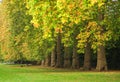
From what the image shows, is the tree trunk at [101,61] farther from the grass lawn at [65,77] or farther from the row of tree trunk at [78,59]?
the grass lawn at [65,77]

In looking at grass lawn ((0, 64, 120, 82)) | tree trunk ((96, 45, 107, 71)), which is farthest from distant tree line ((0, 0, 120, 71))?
grass lawn ((0, 64, 120, 82))

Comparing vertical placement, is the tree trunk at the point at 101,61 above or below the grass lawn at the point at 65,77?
above

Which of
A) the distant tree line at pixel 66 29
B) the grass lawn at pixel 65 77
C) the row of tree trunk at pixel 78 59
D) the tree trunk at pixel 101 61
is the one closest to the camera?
the distant tree line at pixel 66 29

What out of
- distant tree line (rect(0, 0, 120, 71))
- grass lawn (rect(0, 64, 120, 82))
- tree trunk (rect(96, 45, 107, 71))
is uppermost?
distant tree line (rect(0, 0, 120, 71))

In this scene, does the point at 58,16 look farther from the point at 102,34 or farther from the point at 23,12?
the point at 23,12

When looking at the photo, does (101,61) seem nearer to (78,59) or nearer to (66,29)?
(66,29)

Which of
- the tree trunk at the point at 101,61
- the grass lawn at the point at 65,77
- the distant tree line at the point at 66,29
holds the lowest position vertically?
the grass lawn at the point at 65,77

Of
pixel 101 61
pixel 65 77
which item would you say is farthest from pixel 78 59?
pixel 65 77

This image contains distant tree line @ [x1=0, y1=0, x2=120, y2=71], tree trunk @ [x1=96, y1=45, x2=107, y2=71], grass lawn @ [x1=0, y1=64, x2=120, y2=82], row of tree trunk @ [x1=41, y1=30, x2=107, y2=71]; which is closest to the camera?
distant tree line @ [x1=0, y1=0, x2=120, y2=71]

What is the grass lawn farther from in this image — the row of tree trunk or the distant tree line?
the row of tree trunk

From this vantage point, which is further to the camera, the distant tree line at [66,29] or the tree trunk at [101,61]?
the tree trunk at [101,61]

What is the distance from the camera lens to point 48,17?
76.2 feet

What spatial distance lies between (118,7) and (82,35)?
5033 millimetres

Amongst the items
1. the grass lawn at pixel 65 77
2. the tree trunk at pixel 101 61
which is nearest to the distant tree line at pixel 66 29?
the tree trunk at pixel 101 61
